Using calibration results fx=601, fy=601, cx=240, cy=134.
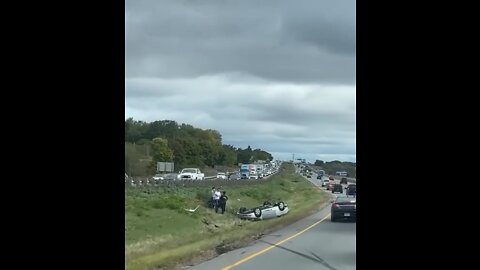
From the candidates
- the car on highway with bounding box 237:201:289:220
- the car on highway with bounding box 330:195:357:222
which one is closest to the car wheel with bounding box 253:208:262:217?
the car on highway with bounding box 237:201:289:220

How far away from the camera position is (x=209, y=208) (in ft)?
10.1

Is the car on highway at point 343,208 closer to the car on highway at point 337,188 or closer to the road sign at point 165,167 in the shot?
the car on highway at point 337,188

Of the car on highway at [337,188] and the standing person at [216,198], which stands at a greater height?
the car on highway at [337,188]

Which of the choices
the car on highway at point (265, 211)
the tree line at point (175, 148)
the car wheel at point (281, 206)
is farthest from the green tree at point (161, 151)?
the car wheel at point (281, 206)

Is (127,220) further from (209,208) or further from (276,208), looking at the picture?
(276,208)

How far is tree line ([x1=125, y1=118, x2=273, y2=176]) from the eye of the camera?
2779mm

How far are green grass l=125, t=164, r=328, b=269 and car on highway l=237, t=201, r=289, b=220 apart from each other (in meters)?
0.03

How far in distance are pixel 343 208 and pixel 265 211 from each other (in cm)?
45

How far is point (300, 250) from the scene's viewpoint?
10.2 ft

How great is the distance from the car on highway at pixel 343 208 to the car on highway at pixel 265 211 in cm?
26

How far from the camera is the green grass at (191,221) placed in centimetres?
278

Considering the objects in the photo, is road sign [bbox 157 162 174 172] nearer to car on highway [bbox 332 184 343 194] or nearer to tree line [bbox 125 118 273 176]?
tree line [bbox 125 118 273 176]

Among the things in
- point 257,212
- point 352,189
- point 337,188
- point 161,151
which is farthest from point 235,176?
point 352,189
